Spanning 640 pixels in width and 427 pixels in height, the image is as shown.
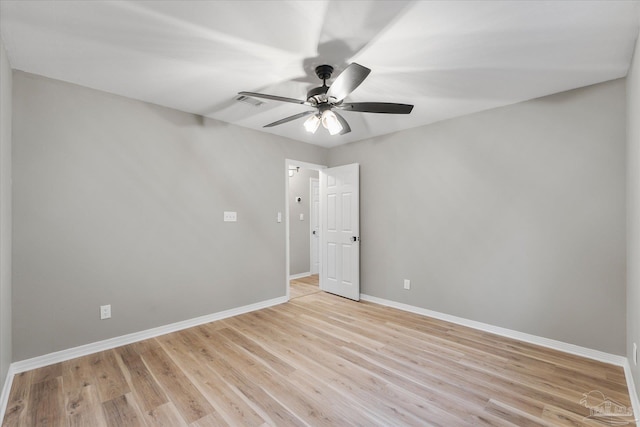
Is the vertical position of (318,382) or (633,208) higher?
(633,208)

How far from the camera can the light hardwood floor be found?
1848 mm

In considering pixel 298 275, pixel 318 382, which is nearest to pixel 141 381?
pixel 318 382

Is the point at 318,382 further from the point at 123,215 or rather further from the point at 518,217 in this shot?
the point at 518,217

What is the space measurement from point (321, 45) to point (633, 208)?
2505 mm

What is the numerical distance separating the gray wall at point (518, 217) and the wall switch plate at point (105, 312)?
323 cm

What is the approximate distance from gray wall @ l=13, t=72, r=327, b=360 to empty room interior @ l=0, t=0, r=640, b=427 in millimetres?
18

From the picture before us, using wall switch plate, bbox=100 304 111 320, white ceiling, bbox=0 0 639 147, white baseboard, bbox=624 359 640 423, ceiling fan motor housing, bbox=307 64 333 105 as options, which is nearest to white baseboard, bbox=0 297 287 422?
wall switch plate, bbox=100 304 111 320

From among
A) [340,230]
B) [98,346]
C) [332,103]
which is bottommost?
[98,346]

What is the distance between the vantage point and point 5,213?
2107 mm

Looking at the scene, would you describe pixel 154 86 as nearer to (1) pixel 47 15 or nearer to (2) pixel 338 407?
(1) pixel 47 15

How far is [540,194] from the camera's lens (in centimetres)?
285

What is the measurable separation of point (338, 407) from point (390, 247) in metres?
2.47

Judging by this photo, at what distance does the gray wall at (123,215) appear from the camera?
2438 mm

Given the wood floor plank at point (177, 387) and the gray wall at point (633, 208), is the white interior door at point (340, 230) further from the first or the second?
the gray wall at point (633, 208)
